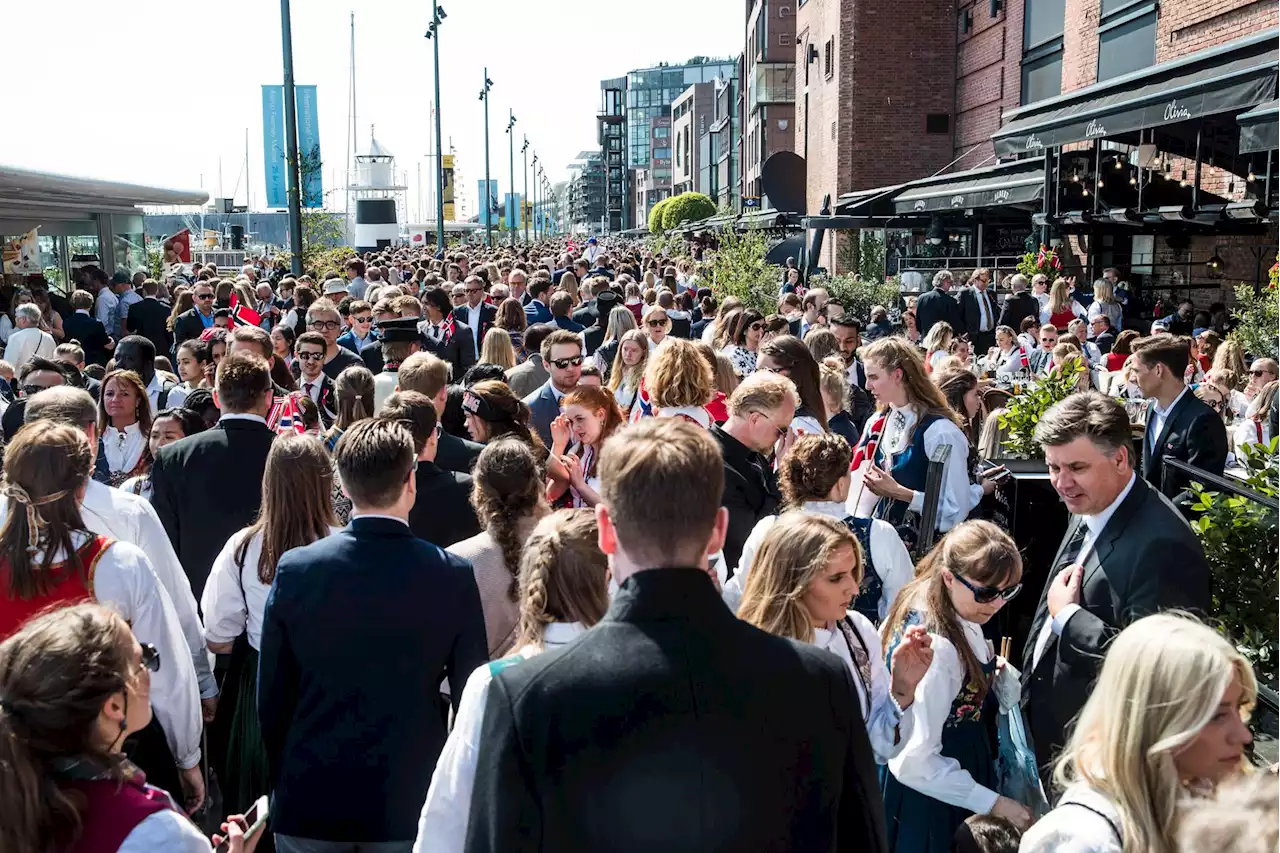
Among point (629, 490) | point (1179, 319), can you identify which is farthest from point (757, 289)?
point (629, 490)

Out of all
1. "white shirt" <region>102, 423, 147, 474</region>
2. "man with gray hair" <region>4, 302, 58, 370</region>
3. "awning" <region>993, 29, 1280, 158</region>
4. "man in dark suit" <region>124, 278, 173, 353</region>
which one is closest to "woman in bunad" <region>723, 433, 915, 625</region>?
"white shirt" <region>102, 423, 147, 474</region>

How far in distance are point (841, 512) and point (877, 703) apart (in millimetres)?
1213

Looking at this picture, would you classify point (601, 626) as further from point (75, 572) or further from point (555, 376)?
point (555, 376)

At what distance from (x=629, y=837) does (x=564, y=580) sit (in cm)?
110

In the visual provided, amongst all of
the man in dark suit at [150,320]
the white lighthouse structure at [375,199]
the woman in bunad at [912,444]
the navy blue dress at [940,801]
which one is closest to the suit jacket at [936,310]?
the man in dark suit at [150,320]

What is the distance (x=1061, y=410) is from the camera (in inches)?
156

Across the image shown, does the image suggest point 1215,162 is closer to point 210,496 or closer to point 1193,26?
point 1193,26

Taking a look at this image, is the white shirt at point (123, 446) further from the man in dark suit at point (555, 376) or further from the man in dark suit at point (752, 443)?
the man in dark suit at point (752, 443)

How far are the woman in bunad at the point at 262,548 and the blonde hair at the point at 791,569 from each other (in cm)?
157

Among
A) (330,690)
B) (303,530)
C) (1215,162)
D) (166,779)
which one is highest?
(1215,162)

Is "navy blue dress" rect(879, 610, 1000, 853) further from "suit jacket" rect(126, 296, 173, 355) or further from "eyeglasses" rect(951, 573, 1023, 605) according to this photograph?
"suit jacket" rect(126, 296, 173, 355)

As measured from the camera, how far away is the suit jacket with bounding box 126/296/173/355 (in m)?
13.2

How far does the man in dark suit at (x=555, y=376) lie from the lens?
7.09 metres

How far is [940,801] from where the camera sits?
11.9ft
